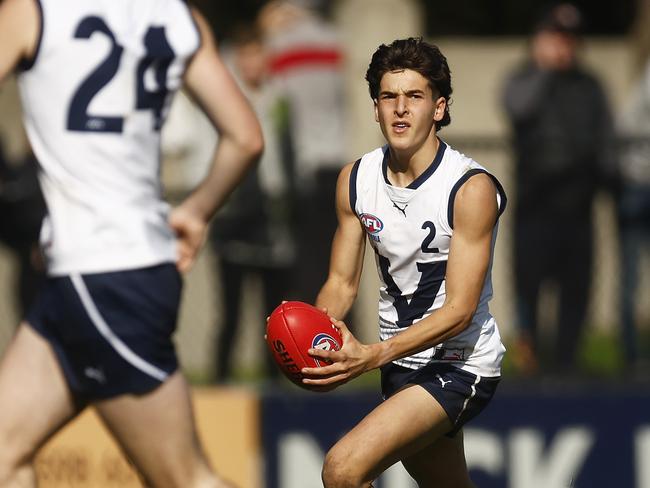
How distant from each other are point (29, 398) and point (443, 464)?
1476 millimetres

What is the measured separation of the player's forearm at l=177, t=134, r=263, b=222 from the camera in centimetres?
549

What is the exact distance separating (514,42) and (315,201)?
16.9 ft

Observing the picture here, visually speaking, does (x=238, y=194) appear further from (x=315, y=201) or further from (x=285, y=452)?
(x=285, y=452)

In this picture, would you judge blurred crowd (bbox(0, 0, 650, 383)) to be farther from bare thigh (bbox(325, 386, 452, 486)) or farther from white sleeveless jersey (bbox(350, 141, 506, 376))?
bare thigh (bbox(325, 386, 452, 486))

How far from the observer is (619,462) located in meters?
8.40

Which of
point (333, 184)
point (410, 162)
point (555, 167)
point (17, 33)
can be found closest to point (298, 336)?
point (410, 162)

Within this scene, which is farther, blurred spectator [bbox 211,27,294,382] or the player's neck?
blurred spectator [bbox 211,27,294,382]

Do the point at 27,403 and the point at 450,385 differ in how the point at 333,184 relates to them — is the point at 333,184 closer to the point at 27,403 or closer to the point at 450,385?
the point at 27,403

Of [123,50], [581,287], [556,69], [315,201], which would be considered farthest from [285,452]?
[123,50]

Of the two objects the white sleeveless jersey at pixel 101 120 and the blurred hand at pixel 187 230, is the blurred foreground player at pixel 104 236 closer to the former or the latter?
the white sleeveless jersey at pixel 101 120

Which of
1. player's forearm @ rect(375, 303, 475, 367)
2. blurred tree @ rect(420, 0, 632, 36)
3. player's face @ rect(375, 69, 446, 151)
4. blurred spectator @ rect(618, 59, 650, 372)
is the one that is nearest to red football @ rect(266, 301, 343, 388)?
player's forearm @ rect(375, 303, 475, 367)

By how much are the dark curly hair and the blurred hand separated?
5.22 ft

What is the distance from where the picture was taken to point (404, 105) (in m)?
3.97

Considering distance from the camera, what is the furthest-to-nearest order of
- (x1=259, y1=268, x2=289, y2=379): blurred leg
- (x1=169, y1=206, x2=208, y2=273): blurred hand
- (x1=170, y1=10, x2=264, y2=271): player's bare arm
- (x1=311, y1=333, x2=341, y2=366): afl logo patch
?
(x1=259, y1=268, x2=289, y2=379): blurred leg → (x1=169, y1=206, x2=208, y2=273): blurred hand → (x1=170, y1=10, x2=264, y2=271): player's bare arm → (x1=311, y1=333, x2=341, y2=366): afl logo patch
